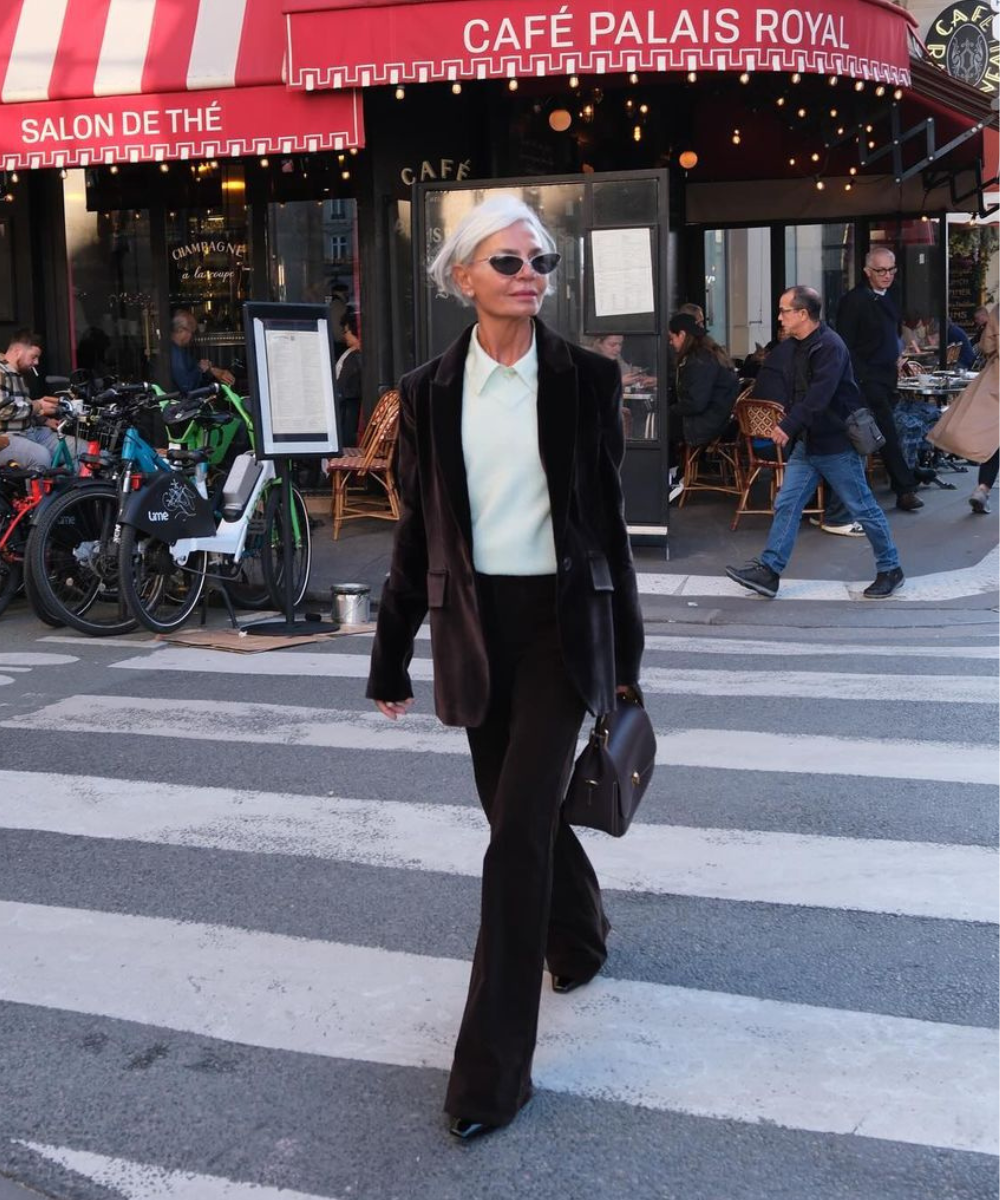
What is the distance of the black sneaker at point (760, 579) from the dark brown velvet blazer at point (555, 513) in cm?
705

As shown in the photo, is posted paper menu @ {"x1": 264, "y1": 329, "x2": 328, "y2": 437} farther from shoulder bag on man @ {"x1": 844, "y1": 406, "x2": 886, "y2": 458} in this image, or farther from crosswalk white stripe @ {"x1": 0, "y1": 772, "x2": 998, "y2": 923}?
crosswalk white stripe @ {"x1": 0, "y1": 772, "x2": 998, "y2": 923}

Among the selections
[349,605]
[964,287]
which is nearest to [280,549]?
[349,605]

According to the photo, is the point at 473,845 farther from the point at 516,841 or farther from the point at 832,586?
the point at 832,586

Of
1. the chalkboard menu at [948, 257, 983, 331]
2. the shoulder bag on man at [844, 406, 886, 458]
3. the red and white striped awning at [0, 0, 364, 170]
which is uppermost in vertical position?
the red and white striped awning at [0, 0, 364, 170]

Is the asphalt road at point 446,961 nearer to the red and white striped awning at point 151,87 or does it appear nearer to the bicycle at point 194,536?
the bicycle at point 194,536

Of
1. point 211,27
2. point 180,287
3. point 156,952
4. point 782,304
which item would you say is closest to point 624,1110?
point 156,952

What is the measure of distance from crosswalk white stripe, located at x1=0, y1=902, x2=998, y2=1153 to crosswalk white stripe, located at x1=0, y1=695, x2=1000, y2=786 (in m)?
2.30

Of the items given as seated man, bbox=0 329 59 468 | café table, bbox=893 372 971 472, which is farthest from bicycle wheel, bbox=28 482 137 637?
café table, bbox=893 372 971 472

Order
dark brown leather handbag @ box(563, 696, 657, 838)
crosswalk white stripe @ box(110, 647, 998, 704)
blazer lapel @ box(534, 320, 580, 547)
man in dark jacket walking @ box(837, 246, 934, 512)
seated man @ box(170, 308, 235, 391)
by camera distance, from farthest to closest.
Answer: seated man @ box(170, 308, 235, 391) → man in dark jacket walking @ box(837, 246, 934, 512) → crosswalk white stripe @ box(110, 647, 998, 704) → dark brown leather handbag @ box(563, 696, 657, 838) → blazer lapel @ box(534, 320, 580, 547)

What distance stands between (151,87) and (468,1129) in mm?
11143

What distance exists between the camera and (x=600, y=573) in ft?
12.1

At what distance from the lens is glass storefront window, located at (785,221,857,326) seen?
810 inches

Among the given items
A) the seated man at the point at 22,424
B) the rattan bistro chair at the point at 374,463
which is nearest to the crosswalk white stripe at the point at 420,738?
the seated man at the point at 22,424

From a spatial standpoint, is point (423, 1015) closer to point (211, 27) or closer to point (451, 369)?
point (451, 369)
